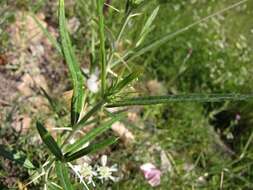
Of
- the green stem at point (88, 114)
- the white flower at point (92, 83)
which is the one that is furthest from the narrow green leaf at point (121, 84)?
the white flower at point (92, 83)

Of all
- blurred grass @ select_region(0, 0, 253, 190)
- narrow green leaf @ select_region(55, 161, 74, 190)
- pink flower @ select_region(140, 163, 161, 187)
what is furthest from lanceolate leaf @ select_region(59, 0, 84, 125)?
pink flower @ select_region(140, 163, 161, 187)

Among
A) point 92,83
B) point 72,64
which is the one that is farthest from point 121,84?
point 92,83

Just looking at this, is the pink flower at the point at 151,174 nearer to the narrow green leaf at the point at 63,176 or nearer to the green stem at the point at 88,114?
the green stem at the point at 88,114

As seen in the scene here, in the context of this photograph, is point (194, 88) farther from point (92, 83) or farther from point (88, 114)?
point (88, 114)

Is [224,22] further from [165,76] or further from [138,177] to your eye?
[138,177]

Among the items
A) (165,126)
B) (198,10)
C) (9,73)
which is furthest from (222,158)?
(198,10)
